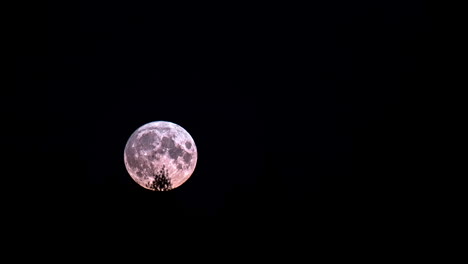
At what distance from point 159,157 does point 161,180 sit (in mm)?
682

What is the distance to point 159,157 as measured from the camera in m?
11.1

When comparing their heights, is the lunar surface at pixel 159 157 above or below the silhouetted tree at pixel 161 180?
above

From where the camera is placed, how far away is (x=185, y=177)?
12102 millimetres

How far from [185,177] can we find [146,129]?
1960mm

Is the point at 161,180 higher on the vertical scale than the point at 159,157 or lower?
lower

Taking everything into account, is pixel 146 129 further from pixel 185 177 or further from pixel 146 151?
pixel 185 177

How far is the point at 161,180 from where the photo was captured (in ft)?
36.6

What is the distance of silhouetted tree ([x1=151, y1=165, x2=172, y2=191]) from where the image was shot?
11.1m

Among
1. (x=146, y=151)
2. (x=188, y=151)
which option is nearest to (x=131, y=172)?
(x=146, y=151)

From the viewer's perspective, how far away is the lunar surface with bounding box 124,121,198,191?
11188 mm

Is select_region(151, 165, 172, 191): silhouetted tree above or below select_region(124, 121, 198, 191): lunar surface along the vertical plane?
below

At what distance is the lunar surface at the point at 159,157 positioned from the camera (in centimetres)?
1119

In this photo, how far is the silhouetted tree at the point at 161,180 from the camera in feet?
36.6

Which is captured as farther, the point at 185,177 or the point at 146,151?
the point at 185,177
